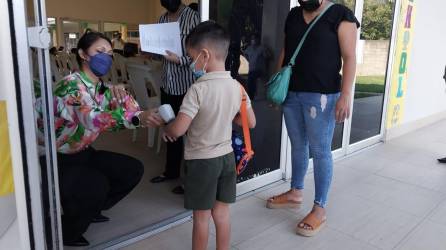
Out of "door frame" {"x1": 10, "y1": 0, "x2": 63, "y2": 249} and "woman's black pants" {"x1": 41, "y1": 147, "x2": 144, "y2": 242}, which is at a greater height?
"door frame" {"x1": 10, "y1": 0, "x2": 63, "y2": 249}

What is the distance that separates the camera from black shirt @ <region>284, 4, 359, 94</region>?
191 centimetres

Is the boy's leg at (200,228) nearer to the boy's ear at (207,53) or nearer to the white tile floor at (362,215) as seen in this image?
the white tile floor at (362,215)

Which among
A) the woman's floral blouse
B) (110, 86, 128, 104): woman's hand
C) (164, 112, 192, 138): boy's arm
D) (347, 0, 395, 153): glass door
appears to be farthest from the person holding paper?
(347, 0, 395, 153): glass door

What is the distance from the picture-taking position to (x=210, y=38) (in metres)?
1.46

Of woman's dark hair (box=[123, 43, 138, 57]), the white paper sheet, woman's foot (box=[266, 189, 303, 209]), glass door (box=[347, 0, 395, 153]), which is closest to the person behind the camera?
the white paper sheet

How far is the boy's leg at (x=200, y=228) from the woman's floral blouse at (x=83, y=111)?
0.48 metres

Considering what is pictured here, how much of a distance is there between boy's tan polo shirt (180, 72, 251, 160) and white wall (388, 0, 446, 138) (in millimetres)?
3210

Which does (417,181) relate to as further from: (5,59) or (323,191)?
(5,59)

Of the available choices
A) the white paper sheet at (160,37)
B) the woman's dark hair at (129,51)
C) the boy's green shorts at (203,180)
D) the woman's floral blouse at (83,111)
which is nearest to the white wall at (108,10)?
the woman's dark hair at (129,51)

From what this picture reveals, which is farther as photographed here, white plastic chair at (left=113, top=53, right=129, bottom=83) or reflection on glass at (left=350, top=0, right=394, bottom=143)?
white plastic chair at (left=113, top=53, right=129, bottom=83)

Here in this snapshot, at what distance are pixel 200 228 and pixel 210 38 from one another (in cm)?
80

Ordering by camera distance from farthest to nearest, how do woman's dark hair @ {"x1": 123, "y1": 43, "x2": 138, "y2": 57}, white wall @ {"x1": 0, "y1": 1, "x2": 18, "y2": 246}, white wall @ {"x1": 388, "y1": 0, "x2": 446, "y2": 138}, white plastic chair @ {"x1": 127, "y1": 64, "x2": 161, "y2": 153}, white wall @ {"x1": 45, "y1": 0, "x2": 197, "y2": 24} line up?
white wall @ {"x1": 45, "y1": 0, "x2": 197, "y2": 24} → woman's dark hair @ {"x1": 123, "y1": 43, "x2": 138, "y2": 57} → white wall @ {"x1": 388, "y1": 0, "x2": 446, "y2": 138} → white plastic chair @ {"x1": 127, "y1": 64, "x2": 161, "y2": 153} → white wall @ {"x1": 0, "y1": 1, "x2": 18, "y2": 246}

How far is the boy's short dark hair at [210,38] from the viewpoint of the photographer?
1.46m

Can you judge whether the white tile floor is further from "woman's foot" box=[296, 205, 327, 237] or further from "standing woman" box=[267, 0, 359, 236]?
"standing woman" box=[267, 0, 359, 236]
